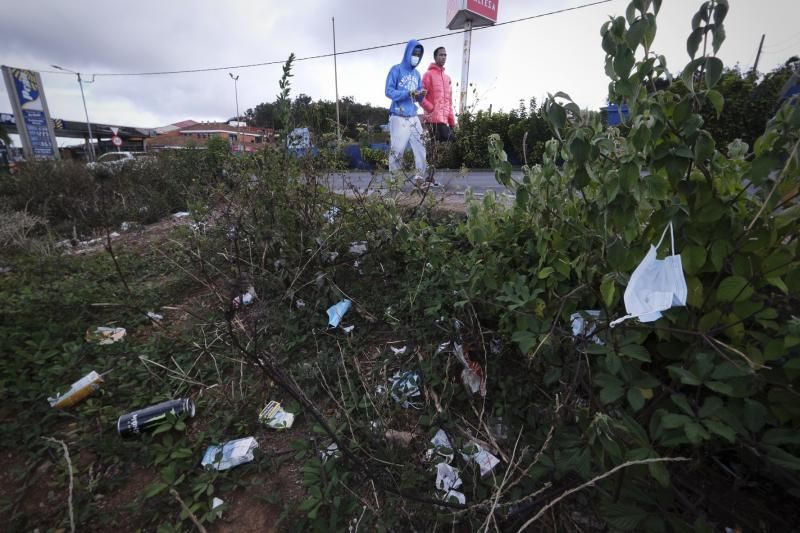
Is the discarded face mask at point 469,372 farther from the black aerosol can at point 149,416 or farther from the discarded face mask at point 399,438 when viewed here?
the black aerosol can at point 149,416

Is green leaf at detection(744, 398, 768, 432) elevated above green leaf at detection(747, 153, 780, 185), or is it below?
below

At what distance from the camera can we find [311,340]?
1974 mm

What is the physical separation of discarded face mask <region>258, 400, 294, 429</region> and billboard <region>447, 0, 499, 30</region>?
13582 millimetres

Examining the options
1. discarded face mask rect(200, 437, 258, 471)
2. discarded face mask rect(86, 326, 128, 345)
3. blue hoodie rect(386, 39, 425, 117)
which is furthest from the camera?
blue hoodie rect(386, 39, 425, 117)

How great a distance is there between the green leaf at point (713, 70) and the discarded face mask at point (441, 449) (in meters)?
1.18

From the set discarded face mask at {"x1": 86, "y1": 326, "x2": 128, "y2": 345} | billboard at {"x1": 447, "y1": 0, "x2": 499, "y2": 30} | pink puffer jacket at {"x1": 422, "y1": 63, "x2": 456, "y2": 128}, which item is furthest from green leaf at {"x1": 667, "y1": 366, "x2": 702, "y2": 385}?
billboard at {"x1": 447, "y1": 0, "x2": 499, "y2": 30}

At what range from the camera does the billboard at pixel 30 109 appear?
13266 millimetres

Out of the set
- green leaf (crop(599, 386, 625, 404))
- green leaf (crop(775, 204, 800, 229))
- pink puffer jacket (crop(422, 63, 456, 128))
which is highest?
pink puffer jacket (crop(422, 63, 456, 128))

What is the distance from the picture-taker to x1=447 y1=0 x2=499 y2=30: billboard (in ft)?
38.4

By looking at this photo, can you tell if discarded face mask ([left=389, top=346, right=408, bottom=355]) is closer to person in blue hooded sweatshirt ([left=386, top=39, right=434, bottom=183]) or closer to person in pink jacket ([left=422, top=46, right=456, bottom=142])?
person in blue hooded sweatshirt ([left=386, top=39, right=434, bottom=183])

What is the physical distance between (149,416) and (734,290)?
204cm

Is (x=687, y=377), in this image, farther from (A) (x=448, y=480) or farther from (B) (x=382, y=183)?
(B) (x=382, y=183)

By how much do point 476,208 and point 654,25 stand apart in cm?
81

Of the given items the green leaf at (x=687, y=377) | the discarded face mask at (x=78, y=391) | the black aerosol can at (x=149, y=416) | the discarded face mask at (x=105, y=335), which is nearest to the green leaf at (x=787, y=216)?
the green leaf at (x=687, y=377)
